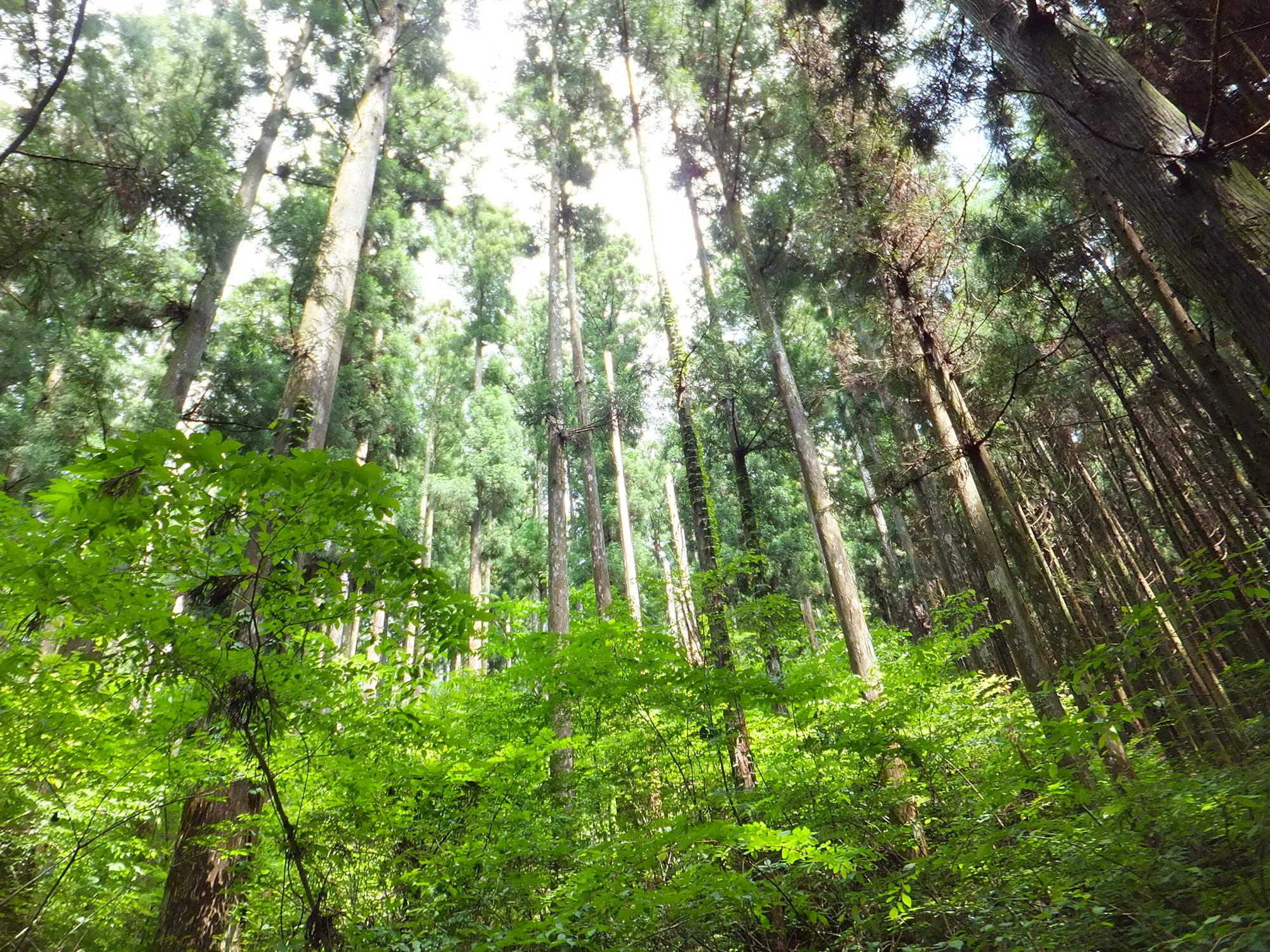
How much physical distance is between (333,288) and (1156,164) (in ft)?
22.0

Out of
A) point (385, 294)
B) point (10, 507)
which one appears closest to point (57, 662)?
point (10, 507)

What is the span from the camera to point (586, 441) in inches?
565

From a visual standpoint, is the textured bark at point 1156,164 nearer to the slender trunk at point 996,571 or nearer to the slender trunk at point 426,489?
the slender trunk at point 996,571

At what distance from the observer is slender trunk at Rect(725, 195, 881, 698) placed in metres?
7.21

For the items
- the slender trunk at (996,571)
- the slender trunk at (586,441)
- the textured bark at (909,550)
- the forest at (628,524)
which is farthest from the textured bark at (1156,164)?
the textured bark at (909,550)

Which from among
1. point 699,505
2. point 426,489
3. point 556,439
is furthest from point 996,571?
point 426,489

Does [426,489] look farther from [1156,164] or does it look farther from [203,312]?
[1156,164]

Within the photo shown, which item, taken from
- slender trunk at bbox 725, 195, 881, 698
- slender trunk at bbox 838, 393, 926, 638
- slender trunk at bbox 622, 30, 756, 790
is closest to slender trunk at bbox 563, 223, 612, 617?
slender trunk at bbox 622, 30, 756, 790

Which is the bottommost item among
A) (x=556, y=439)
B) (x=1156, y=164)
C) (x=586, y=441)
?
(x=1156, y=164)

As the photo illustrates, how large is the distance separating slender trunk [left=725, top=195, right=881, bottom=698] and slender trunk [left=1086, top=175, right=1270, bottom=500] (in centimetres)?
366

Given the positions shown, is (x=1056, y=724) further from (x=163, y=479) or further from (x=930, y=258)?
(x=930, y=258)

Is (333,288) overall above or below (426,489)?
below

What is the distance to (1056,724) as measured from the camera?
8.29 ft

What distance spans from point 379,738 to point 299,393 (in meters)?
3.52
